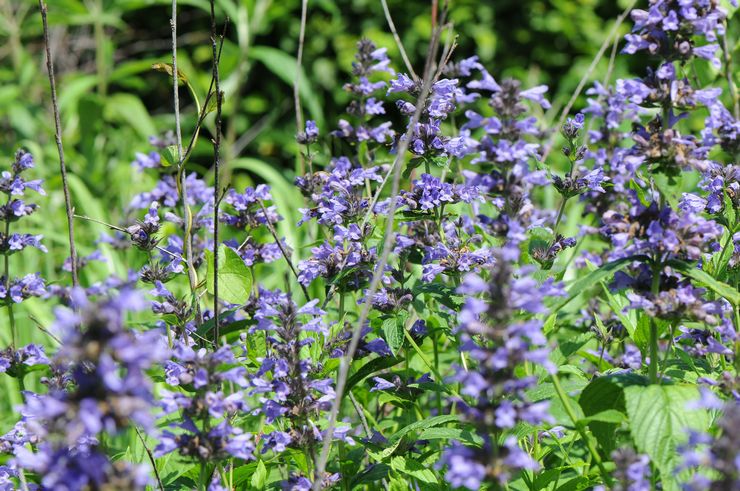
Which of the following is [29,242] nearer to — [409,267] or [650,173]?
[409,267]

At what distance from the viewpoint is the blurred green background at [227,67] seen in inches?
287

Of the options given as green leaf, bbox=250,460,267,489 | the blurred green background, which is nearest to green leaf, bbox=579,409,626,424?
green leaf, bbox=250,460,267,489

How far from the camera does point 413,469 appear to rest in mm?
2518

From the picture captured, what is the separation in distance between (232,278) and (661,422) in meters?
1.43

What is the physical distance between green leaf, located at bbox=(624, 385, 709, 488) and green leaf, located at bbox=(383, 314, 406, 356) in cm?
72

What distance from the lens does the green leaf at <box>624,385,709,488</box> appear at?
6.53 feet

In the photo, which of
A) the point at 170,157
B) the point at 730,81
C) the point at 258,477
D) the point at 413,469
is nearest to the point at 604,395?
the point at 413,469

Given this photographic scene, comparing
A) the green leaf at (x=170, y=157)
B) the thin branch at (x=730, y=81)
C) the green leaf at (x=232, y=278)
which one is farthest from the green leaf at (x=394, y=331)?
the thin branch at (x=730, y=81)

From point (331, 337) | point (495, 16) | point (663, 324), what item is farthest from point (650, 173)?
point (495, 16)

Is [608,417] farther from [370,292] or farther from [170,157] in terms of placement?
[170,157]

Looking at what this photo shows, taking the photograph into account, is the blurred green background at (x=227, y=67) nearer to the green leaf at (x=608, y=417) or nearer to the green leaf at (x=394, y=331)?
the green leaf at (x=394, y=331)

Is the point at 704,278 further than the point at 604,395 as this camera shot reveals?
No

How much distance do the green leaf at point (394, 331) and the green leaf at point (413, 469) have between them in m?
0.32

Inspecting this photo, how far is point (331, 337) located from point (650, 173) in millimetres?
1160
